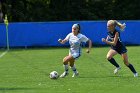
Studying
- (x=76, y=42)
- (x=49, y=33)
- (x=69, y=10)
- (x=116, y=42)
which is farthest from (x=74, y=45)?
(x=69, y=10)

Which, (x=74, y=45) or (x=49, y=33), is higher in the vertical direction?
(x=74, y=45)

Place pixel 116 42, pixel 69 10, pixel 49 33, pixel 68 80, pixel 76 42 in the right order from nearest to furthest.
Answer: pixel 68 80
pixel 116 42
pixel 76 42
pixel 49 33
pixel 69 10

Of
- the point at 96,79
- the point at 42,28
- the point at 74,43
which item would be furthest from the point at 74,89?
the point at 42,28

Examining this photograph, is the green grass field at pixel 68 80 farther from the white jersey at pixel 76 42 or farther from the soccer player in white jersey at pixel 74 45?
the white jersey at pixel 76 42

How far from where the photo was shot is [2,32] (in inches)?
1415

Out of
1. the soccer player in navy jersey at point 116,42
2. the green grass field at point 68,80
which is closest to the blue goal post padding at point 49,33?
the green grass field at point 68,80

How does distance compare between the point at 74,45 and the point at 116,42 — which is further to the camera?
the point at 74,45

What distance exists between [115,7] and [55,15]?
5.75m

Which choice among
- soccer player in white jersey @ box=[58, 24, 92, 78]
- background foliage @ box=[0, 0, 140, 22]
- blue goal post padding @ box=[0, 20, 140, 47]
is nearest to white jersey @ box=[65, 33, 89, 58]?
soccer player in white jersey @ box=[58, 24, 92, 78]

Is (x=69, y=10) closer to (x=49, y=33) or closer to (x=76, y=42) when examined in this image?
(x=49, y=33)

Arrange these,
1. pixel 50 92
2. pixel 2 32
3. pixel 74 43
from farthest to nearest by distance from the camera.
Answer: pixel 2 32
pixel 74 43
pixel 50 92

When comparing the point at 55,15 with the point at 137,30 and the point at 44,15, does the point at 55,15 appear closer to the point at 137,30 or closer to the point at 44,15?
the point at 44,15

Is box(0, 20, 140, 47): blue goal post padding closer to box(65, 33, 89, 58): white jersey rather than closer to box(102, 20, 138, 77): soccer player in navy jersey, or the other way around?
box(65, 33, 89, 58): white jersey

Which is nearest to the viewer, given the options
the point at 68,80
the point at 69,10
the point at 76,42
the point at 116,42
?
the point at 68,80
